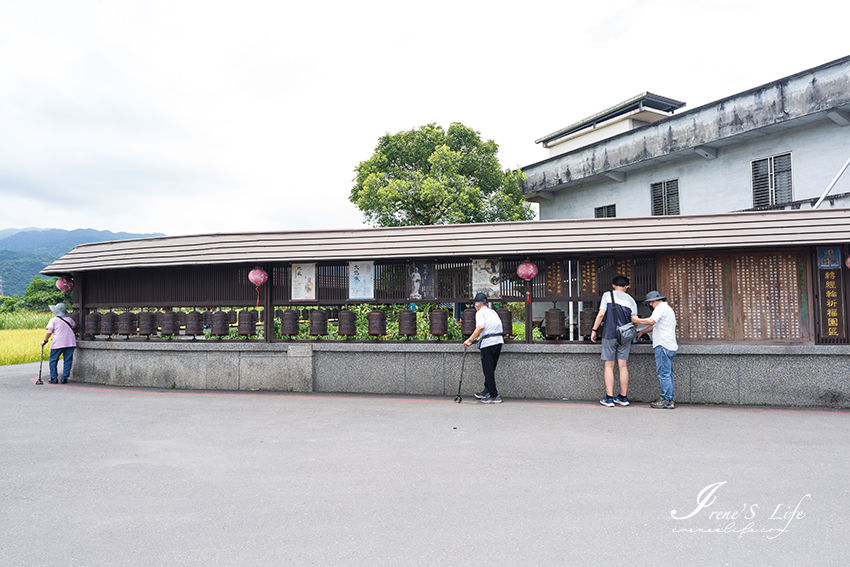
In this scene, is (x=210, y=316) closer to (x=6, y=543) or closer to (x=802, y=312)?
(x=6, y=543)

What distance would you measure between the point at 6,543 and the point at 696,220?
409 inches

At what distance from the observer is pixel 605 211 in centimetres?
2172

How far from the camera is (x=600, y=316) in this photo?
9148 millimetres

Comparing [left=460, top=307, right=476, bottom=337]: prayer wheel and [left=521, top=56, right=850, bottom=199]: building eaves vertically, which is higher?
[left=521, top=56, right=850, bottom=199]: building eaves

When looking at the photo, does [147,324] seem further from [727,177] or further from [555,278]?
[727,177]

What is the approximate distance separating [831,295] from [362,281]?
8.76 m

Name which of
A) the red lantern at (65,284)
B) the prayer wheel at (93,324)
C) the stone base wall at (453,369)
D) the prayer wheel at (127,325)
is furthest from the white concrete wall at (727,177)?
the red lantern at (65,284)

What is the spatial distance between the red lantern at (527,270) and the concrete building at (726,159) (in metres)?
10.3

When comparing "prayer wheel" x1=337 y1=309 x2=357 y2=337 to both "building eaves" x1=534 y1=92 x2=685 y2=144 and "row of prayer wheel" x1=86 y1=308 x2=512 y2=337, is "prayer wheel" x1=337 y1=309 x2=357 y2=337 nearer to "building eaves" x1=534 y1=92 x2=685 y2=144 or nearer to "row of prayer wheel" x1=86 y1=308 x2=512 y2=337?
"row of prayer wheel" x1=86 y1=308 x2=512 y2=337

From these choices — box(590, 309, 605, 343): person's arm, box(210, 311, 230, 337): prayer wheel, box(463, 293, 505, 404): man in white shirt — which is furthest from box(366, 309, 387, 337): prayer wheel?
box(590, 309, 605, 343): person's arm

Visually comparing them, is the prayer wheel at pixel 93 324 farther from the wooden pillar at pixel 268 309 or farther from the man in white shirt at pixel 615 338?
the man in white shirt at pixel 615 338

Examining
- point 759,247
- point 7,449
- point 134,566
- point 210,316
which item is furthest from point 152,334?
point 759,247

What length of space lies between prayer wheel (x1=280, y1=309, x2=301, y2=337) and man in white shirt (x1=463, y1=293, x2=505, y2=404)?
12.8 feet

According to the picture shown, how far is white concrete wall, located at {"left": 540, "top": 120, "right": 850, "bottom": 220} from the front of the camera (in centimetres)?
1482
